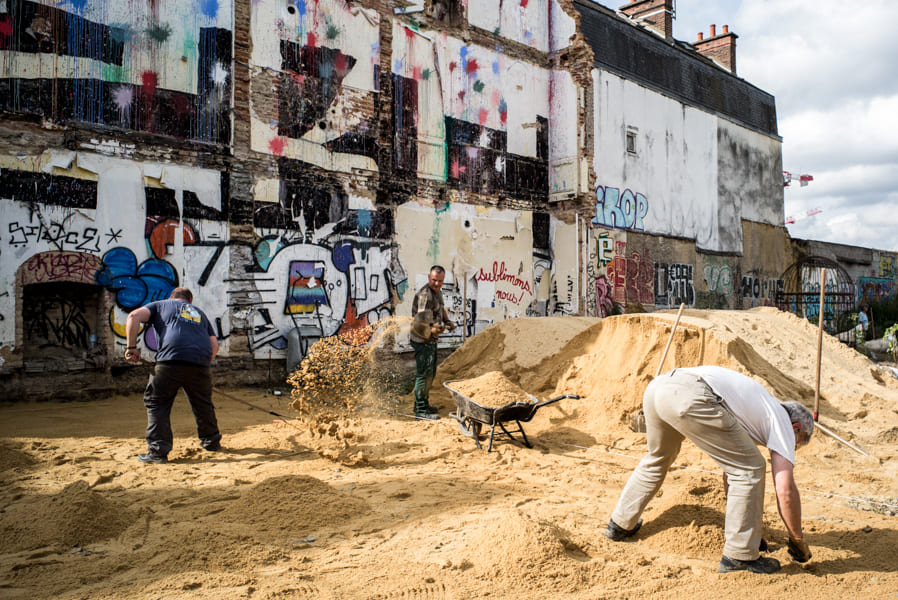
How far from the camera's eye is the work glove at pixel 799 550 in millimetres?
3924

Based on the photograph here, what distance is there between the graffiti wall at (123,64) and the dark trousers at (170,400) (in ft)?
18.1

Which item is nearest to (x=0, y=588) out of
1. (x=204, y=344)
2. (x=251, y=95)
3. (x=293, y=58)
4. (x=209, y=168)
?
(x=204, y=344)

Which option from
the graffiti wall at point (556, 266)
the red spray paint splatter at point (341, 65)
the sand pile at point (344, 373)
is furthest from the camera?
the graffiti wall at point (556, 266)

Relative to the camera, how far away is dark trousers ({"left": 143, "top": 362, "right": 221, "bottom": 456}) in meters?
6.43

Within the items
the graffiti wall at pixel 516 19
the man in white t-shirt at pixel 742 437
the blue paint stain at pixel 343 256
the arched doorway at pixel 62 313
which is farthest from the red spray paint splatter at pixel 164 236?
the graffiti wall at pixel 516 19

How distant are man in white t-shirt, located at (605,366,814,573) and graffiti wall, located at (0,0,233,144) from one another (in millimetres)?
9727

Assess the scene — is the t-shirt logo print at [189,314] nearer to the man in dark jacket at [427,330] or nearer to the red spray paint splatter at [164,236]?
the man in dark jacket at [427,330]

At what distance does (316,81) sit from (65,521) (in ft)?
33.1

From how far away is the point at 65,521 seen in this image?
14.4 ft

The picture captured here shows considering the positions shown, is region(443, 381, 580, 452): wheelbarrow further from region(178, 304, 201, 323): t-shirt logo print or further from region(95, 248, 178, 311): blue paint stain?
region(95, 248, 178, 311): blue paint stain

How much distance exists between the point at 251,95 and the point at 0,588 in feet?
32.2

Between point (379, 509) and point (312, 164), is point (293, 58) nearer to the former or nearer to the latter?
point (312, 164)

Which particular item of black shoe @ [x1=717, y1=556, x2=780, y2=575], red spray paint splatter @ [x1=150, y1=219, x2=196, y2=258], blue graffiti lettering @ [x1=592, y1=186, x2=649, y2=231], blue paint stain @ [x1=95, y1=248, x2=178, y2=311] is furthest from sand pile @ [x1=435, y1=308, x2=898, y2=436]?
blue graffiti lettering @ [x1=592, y1=186, x2=649, y2=231]

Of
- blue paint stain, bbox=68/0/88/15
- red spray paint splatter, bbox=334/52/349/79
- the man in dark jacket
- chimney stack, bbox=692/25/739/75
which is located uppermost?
chimney stack, bbox=692/25/739/75
